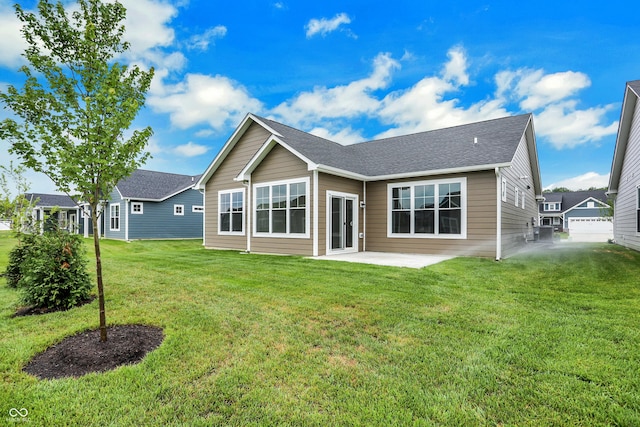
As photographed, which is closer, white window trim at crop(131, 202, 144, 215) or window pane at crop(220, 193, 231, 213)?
window pane at crop(220, 193, 231, 213)

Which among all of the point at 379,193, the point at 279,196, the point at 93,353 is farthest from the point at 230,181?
the point at 93,353

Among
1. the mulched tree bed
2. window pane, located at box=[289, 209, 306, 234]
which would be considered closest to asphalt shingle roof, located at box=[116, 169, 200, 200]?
window pane, located at box=[289, 209, 306, 234]

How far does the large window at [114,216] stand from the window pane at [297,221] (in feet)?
51.8

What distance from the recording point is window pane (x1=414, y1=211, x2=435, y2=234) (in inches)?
420

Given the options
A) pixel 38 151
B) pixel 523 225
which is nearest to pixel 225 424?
pixel 38 151

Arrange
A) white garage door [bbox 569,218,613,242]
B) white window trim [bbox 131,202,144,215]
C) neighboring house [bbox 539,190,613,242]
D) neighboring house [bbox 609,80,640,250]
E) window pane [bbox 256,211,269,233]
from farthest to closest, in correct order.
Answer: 1. neighboring house [bbox 539,190,613,242]
2. white garage door [bbox 569,218,613,242]
3. white window trim [bbox 131,202,144,215]
4. window pane [bbox 256,211,269,233]
5. neighboring house [bbox 609,80,640,250]

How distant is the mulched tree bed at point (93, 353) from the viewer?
274 cm

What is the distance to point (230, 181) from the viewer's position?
→ 44.1 feet

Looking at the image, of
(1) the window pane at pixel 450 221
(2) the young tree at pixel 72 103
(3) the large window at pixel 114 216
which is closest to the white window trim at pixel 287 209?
(1) the window pane at pixel 450 221

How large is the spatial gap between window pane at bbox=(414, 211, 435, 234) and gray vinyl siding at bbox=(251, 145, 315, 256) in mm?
3874

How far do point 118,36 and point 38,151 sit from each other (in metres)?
1.48

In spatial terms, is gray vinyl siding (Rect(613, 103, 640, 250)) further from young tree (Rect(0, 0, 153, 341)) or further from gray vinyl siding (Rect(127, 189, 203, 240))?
gray vinyl siding (Rect(127, 189, 203, 240))

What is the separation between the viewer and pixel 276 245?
1126 centimetres

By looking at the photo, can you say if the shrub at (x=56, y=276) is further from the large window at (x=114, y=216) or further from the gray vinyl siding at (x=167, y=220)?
the large window at (x=114, y=216)
